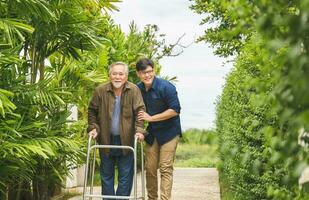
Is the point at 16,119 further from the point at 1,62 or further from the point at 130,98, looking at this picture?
the point at 130,98

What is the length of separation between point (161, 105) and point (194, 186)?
4.68 m

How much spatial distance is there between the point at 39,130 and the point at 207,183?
548 centimetres

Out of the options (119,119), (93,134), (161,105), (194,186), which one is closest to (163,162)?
(161,105)

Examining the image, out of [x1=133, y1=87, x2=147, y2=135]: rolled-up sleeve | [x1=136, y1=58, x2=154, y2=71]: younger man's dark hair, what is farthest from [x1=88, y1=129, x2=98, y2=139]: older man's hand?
[x1=136, y1=58, x2=154, y2=71]: younger man's dark hair

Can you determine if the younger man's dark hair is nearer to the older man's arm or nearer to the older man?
the older man

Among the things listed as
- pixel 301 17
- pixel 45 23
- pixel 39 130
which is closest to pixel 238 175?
pixel 39 130

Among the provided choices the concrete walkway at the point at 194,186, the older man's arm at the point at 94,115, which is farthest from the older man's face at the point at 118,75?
the concrete walkway at the point at 194,186

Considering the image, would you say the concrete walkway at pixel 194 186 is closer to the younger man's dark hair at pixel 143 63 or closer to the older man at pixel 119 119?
the older man at pixel 119 119

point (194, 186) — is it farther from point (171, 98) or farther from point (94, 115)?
point (94, 115)

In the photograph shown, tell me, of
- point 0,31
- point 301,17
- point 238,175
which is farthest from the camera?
point 238,175

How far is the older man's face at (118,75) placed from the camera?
21.1 ft

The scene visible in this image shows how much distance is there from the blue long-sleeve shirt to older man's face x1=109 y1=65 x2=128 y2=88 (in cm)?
53

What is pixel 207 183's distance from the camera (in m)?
11.9

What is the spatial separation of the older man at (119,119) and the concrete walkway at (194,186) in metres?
2.98
